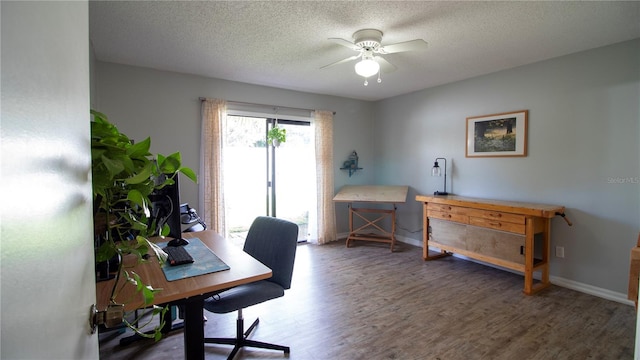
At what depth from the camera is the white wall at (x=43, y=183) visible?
1.06 feet

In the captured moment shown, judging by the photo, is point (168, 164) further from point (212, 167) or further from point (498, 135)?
point (498, 135)

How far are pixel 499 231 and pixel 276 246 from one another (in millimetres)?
2543

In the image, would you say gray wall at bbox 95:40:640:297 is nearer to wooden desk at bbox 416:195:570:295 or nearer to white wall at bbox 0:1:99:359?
wooden desk at bbox 416:195:570:295

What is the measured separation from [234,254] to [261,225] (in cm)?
48

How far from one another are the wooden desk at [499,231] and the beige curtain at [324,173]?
5.46 feet

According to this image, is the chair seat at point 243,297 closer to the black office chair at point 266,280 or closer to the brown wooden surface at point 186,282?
the black office chair at point 266,280

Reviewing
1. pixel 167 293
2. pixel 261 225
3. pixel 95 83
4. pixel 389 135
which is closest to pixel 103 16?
pixel 95 83

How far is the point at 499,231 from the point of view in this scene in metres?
3.26

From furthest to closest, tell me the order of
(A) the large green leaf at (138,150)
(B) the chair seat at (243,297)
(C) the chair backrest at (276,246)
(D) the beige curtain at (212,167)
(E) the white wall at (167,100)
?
(D) the beige curtain at (212,167)
(E) the white wall at (167,100)
(C) the chair backrest at (276,246)
(B) the chair seat at (243,297)
(A) the large green leaf at (138,150)

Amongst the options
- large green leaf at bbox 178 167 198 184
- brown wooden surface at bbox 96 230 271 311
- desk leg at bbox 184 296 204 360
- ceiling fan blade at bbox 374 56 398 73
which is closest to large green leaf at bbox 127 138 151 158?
large green leaf at bbox 178 167 198 184

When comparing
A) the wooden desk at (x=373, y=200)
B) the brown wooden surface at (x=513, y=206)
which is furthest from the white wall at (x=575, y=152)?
the wooden desk at (x=373, y=200)

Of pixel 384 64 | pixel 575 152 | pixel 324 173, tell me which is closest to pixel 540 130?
pixel 575 152

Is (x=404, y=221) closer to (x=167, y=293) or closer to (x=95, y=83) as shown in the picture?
(x=167, y=293)

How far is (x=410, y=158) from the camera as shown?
16.2 ft
